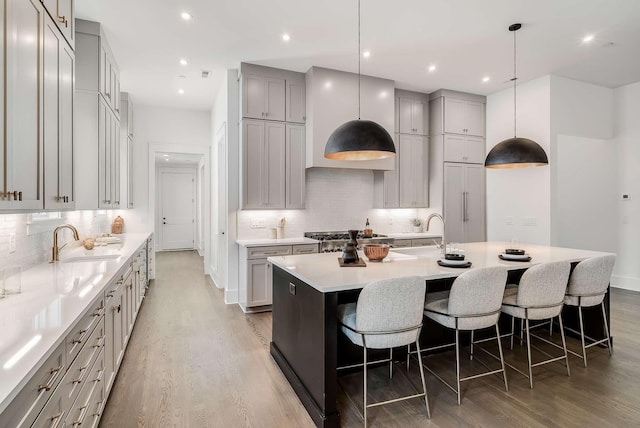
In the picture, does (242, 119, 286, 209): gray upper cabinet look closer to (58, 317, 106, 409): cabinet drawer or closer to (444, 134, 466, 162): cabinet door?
(58, 317, 106, 409): cabinet drawer

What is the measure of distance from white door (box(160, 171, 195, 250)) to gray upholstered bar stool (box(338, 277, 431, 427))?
922cm

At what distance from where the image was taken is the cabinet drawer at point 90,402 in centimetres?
161

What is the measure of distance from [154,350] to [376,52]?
13.6ft

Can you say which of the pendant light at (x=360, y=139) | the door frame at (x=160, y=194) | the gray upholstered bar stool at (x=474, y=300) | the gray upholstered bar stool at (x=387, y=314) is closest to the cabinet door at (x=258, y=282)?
the pendant light at (x=360, y=139)

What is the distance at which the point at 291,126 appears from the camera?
4.80m

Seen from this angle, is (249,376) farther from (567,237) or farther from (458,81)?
(567,237)

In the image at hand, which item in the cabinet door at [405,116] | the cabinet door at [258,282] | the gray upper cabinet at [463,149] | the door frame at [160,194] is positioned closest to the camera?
the cabinet door at [258,282]

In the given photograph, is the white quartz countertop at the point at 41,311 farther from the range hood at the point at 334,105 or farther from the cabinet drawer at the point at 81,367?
the range hood at the point at 334,105

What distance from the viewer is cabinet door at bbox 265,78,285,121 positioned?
466 centimetres

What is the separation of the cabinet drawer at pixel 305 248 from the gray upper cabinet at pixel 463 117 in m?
3.03

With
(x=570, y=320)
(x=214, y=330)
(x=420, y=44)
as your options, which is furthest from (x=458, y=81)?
(x=214, y=330)

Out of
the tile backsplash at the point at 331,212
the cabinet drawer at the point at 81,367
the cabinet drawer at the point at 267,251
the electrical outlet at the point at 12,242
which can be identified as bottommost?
the cabinet drawer at the point at 81,367

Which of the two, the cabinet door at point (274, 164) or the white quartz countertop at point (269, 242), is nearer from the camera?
the white quartz countertop at point (269, 242)

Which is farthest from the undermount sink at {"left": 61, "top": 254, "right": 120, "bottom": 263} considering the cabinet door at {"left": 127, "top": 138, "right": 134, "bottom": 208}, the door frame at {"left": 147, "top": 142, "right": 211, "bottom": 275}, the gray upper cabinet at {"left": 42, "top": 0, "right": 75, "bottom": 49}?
the door frame at {"left": 147, "top": 142, "right": 211, "bottom": 275}
